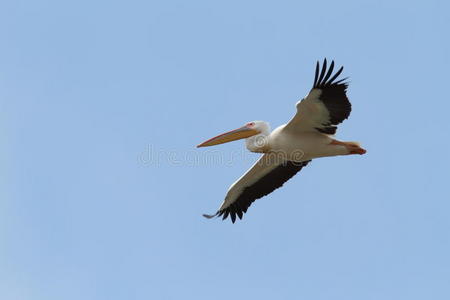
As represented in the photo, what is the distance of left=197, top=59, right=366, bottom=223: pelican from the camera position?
55.2ft

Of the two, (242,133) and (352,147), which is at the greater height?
(242,133)

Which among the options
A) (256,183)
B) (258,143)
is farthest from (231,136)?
(256,183)

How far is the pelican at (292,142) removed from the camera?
1683 centimetres

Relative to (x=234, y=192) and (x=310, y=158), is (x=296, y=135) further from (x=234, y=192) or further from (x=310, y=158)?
(x=234, y=192)

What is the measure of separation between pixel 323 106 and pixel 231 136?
248cm

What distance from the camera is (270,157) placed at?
61.0ft

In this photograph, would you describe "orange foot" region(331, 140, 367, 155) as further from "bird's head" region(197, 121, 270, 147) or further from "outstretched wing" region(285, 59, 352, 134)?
"bird's head" region(197, 121, 270, 147)

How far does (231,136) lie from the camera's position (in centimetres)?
1894

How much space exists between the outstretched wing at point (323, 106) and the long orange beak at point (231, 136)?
3.53ft

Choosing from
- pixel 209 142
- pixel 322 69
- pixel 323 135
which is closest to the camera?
pixel 322 69

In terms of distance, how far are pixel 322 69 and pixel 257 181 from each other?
11.3 ft

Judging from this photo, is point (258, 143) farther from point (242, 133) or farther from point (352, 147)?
point (352, 147)

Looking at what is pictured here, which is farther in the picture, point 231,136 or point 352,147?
point 231,136

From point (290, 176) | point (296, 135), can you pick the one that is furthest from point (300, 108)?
point (290, 176)
